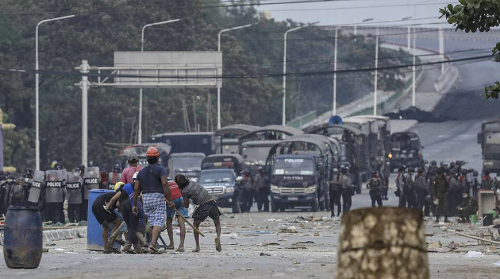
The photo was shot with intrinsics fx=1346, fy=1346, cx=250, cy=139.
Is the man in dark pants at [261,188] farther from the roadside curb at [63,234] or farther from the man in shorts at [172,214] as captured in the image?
the man in shorts at [172,214]

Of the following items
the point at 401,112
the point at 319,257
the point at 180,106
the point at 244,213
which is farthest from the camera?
the point at 401,112

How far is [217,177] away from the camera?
45.8m

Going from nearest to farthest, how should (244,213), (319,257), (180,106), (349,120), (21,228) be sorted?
(21,228), (319,257), (244,213), (349,120), (180,106)

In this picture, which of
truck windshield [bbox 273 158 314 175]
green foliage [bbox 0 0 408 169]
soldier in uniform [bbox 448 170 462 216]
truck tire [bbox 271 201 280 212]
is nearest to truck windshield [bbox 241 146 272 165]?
truck windshield [bbox 273 158 314 175]

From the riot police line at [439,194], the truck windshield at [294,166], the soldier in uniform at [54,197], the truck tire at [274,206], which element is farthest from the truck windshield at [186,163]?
the soldier in uniform at [54,197]

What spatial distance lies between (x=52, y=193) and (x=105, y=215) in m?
11.7

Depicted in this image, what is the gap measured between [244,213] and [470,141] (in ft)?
172

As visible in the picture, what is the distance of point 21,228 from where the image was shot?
17.8m

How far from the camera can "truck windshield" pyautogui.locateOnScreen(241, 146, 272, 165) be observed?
5500 cm

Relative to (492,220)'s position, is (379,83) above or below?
above

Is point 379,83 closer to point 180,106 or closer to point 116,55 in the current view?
point 180,106

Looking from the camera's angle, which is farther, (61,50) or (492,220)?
(61,50)

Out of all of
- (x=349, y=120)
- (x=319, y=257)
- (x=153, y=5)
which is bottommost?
(x=319, y=257)

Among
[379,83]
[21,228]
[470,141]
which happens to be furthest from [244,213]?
[379,83]
